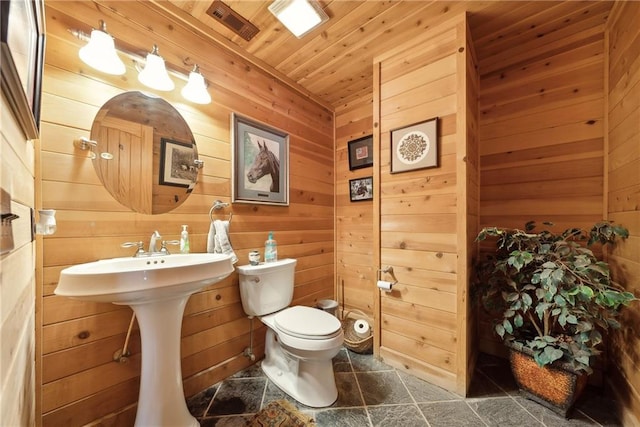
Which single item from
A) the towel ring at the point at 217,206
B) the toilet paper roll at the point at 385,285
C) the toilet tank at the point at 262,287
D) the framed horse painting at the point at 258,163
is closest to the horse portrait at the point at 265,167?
the framed horse painting at the point at 258,163

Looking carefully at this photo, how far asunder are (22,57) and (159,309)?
36.4 inches

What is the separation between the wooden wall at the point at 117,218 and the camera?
1.04 m

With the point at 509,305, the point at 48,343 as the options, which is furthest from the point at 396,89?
the point at 48,343

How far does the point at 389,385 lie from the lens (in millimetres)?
1506

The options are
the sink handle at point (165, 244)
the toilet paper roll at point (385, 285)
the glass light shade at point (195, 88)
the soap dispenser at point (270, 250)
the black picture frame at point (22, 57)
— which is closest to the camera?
the black picture frame at point (22, 57)

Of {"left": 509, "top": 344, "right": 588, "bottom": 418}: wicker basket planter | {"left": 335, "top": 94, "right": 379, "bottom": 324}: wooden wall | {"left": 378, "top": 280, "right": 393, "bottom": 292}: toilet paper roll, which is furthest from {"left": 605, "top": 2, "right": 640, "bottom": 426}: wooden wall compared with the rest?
{"left": 335, "top": 94, "right": 379, "bottom": 324}: wooden wall

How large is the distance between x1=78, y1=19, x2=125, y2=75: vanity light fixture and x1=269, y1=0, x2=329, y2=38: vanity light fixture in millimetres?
825

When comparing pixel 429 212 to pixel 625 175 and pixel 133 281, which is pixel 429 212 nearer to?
pixel 625 175

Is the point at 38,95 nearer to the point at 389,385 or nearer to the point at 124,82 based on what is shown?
the point at 124,82

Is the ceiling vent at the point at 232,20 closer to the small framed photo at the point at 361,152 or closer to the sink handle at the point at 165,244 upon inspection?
the small framed photo at the point at 361,152

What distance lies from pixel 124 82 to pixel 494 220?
8.30 feet

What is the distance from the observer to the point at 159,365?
1.08 metres

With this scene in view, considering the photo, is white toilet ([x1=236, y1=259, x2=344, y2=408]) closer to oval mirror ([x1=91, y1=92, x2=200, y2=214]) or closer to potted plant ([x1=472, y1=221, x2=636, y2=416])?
oval mirror ([x1=91, y1=92, x2=200, y2=214])

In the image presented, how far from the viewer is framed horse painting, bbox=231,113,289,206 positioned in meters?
1.67
